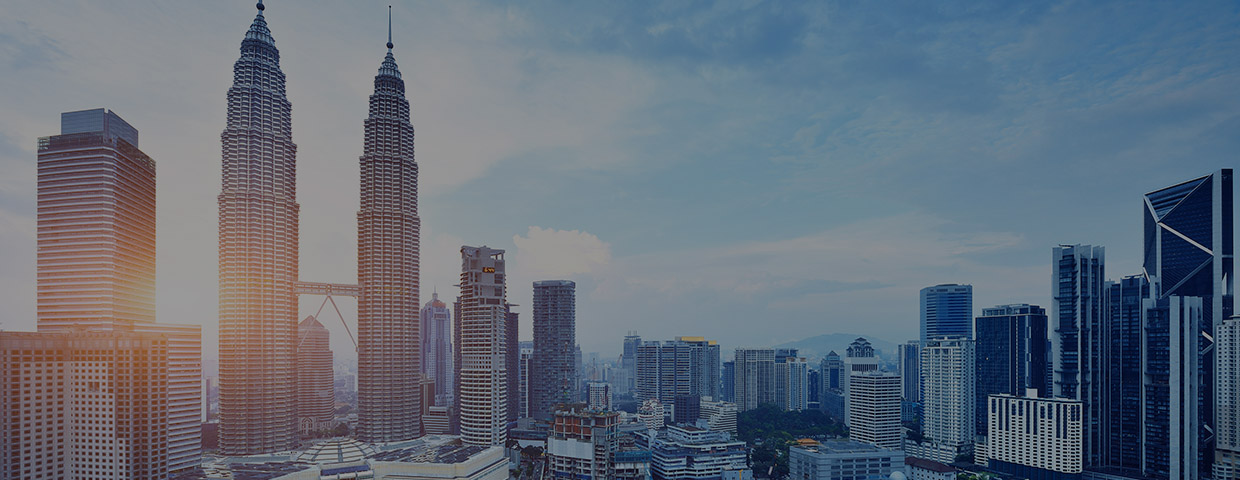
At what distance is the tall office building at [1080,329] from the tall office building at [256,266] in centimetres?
4810

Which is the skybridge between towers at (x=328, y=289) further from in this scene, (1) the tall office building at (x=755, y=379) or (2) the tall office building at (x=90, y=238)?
(1) the tall office building at (x=755, y=379)

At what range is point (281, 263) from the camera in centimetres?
4069

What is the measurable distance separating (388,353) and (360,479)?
16.3 m

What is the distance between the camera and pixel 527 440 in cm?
4519

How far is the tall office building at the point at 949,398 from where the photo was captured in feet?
150

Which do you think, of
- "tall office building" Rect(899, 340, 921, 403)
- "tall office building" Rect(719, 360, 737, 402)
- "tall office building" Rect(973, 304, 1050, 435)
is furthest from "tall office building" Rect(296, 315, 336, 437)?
"tall office building" Rect(899, 340, 921, 403)

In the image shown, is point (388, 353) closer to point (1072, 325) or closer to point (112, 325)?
point (112, 325)

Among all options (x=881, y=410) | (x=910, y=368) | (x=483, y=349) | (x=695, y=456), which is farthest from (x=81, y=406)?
(x=910, y=368)

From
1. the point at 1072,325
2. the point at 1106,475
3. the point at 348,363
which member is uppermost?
the point at 1072,325

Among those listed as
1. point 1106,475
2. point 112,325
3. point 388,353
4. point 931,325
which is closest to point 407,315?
point 388,353

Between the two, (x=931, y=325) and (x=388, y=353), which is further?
(x=931, y=325)

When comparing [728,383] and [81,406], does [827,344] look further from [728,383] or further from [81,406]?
[81,406]

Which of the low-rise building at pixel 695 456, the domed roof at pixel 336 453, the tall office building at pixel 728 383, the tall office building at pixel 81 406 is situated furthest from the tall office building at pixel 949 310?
the tall office building at pixel 81 406

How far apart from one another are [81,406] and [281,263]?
17361 mm
